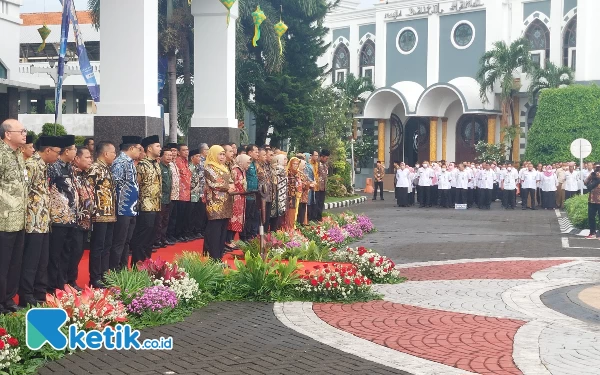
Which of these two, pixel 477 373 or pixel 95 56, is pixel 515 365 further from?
pixel 95 56

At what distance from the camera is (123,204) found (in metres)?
10.5

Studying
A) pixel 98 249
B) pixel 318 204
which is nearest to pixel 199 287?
pixel 98 249

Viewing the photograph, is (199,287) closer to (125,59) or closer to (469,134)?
(125,59)

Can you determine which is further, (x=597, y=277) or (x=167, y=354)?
(x=597, y=277)

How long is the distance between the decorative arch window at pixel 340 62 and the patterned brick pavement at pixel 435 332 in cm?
3728

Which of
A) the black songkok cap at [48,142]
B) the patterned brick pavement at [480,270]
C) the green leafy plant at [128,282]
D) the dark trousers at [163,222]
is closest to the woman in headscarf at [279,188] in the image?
the dark trousers at [163,222]

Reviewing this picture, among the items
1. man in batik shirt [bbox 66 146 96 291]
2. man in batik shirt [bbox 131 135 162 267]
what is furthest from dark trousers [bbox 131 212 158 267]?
man in batik shirt [bbox 66 146 96 291]

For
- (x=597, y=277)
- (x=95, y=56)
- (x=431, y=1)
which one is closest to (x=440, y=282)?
(x=597, y=277)

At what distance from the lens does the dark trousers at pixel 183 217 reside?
15.3m

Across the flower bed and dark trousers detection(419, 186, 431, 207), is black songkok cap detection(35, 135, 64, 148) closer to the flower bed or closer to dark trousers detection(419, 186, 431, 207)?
the flower bed

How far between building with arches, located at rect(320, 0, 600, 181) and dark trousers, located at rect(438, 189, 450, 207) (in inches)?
341

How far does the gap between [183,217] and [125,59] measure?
291 cm

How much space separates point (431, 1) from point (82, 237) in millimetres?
34808

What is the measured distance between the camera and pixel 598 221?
64.4 feet
